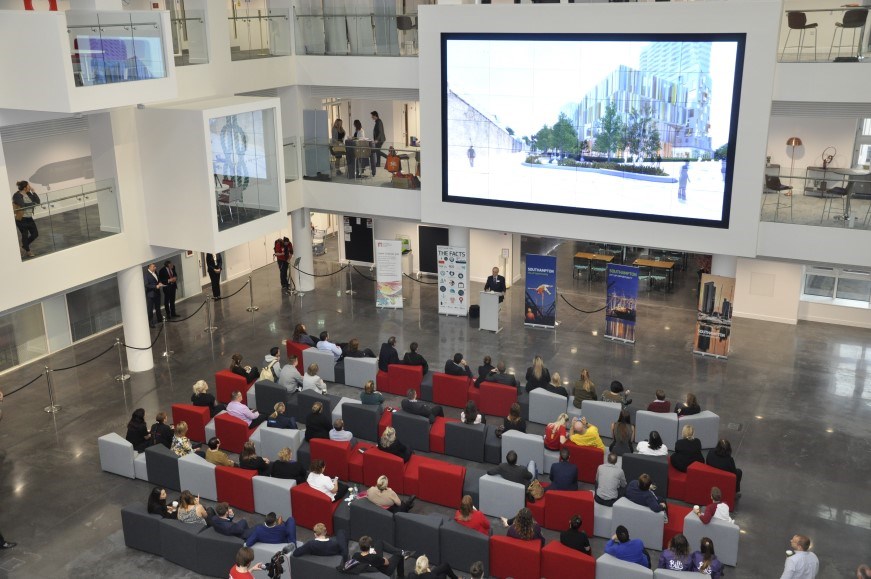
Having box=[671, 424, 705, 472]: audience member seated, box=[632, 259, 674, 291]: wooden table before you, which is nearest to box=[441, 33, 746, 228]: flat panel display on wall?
box=[632, 259, 674, 291]: wooden table

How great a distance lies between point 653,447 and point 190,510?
21.5ft

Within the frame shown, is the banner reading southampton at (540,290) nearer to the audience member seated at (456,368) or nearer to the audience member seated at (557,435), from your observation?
the audience member seated at (456,368)

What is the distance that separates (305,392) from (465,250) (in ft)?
22.1

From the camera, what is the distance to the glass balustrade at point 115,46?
42.9 feet

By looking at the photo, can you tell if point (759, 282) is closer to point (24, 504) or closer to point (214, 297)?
point (214, 297)

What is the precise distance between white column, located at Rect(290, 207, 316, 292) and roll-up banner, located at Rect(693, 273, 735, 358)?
10.3 m

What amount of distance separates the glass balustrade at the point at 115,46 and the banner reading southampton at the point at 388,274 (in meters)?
7.44

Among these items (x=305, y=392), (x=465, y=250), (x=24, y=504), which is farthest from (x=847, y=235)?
(x=24, y=504)

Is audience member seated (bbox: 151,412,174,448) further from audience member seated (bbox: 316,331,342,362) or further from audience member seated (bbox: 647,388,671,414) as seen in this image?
audience member seated (bbox: 647,388,671,414)

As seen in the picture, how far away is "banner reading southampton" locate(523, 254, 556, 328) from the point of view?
18953 mm

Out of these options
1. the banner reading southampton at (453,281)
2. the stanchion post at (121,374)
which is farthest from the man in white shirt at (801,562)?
the stanchion post at (121,374)

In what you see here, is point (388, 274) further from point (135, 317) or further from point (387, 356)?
point (135, 317)

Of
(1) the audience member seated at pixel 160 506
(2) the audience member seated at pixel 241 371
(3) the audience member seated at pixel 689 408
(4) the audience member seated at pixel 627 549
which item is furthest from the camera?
(2) the audience member seated at pixel 241 371

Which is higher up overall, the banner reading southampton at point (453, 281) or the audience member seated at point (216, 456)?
the banner reading southampton at point (453, 281)
